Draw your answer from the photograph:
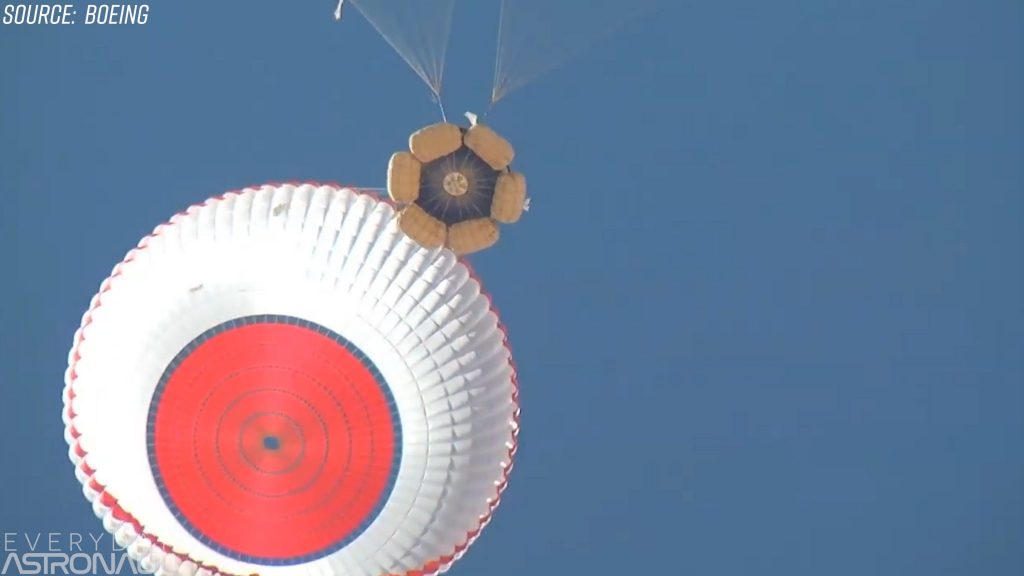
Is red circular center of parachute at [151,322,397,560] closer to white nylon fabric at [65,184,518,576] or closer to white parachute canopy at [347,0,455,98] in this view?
white nylon fabric at [65,184,518,576]

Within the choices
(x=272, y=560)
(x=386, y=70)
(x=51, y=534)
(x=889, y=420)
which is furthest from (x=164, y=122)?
(x=889, y=420)

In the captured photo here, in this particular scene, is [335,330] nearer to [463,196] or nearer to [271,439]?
[271,439]

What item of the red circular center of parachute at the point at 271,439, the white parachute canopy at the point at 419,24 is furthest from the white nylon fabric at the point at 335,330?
the white parachute canopy at the point at 419,24

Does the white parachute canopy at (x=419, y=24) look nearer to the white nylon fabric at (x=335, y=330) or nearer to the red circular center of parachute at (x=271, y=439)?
the white nylon fabric at (x=335, y=330)

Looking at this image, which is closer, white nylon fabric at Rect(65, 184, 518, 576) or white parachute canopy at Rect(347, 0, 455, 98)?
white nylon fabric at Rect(65, 184, 518, 576)

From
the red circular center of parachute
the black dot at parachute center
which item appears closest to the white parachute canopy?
the black dot at parachute center

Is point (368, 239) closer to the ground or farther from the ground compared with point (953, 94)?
closer to the ground

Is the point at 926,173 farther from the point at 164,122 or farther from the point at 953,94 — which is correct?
the point at 164,122
